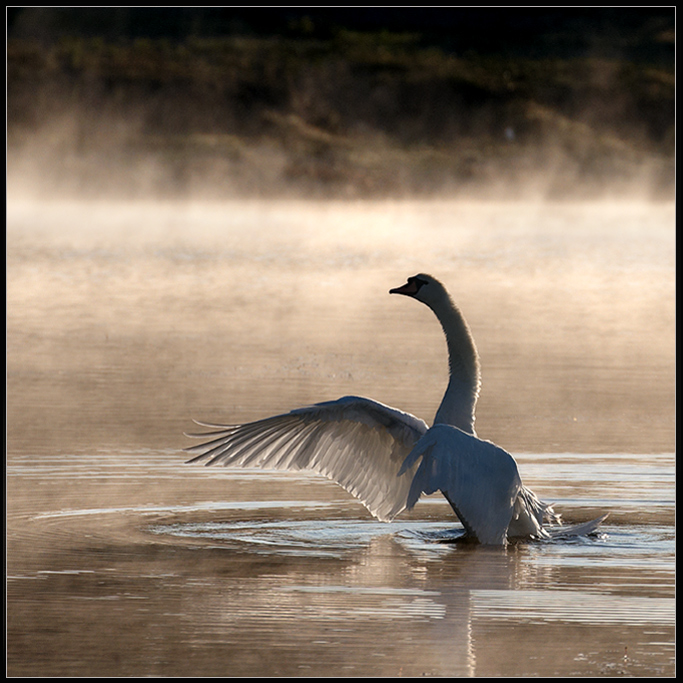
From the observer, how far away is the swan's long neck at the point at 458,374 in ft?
28.0

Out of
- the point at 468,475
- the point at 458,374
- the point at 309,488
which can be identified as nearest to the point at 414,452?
the point at 468,475

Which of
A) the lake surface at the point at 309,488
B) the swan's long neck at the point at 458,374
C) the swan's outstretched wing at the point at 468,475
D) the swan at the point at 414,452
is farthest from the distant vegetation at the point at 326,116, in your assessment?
the swan's outstretched wing at the point at 468,475

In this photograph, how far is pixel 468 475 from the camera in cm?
791

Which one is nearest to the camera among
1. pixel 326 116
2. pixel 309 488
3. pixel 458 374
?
pixel 458 374

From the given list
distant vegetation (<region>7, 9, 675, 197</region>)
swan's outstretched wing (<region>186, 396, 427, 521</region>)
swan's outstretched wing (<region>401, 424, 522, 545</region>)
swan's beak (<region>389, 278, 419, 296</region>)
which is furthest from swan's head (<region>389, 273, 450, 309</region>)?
→ distant vegetation (<region>7, 9, 675, 197</region>)

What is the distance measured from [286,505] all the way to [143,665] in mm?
3287

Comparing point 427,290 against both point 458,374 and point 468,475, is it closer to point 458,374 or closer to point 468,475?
point 458,374

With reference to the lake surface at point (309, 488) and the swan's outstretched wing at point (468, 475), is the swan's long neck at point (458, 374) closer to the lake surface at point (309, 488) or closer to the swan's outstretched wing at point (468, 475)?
the swan's outstretched wing at point (468, 475)

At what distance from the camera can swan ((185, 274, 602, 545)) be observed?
790 centimetres

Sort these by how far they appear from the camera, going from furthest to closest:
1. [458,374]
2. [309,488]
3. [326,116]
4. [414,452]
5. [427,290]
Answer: [326,116] → [309,488] → [427,290] → [458,374] → [414,452]

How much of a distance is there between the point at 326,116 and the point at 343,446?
3964cm

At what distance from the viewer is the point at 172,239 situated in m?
33.6

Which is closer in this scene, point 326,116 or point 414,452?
point 414,452

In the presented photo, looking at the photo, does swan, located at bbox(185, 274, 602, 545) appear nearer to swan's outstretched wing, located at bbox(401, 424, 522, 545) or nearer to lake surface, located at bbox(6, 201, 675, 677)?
swan's outstretched wing, located at bbox(401, 424, 522, 545)
